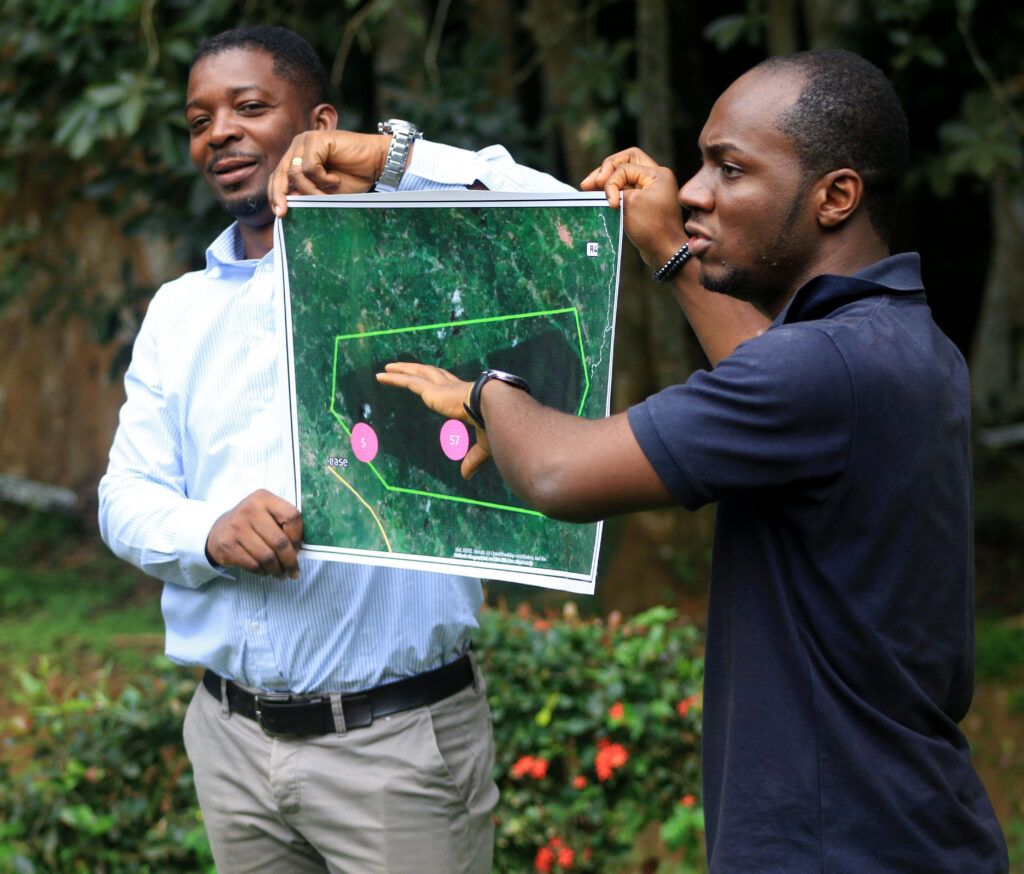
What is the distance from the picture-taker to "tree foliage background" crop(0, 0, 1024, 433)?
188 inches

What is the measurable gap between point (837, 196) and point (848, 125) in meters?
0.10

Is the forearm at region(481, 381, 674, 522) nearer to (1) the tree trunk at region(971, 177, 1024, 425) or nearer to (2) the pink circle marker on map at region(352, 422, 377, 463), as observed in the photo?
(2) the pink circle marker on map at region(352, 422, 377, 463)

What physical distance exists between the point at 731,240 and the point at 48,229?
21.7ft

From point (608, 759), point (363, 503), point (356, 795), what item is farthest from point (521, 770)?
point (363, 503)

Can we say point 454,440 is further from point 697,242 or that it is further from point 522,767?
point 522,767

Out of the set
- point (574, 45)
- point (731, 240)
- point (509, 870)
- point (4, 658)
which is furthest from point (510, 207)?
point (4, 658)

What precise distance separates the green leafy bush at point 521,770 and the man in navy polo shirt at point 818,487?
1.54 meters

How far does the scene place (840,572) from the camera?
1680 millimetres

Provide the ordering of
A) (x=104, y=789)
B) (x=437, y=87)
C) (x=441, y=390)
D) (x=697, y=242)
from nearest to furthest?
1. (x=697, y=242)
2. (x=441, y=390)
3. (x=104, y=789)
4. (x=437, y=87)

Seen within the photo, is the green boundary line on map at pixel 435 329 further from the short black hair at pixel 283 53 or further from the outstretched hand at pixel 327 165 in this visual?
the short black hair at pixel 283 53

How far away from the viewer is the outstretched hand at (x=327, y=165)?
7.50 feet

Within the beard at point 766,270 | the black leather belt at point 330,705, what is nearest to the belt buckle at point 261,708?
the black leather belt at point 330,705

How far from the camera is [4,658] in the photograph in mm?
6469

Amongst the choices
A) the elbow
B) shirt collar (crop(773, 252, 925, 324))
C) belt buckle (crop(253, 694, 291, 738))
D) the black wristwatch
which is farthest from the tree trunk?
the elbow
